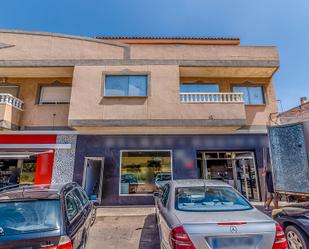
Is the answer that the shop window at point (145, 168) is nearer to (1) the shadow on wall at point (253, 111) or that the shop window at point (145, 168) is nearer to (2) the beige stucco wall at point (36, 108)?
(2) the beige stucco wall at point (36, 108)

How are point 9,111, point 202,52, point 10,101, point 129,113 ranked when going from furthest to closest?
point 202,52, point 10,101, point 9,111, point 129,113

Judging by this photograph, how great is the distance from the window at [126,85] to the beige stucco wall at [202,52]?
4.72 ft

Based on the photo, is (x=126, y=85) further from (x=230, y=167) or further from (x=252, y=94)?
(x=230, y=167)

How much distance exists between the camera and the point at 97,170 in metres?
10.9

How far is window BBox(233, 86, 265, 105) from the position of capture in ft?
36.5

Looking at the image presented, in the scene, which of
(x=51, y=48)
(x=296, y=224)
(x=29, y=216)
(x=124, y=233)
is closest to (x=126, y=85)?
(x=51, y=48)

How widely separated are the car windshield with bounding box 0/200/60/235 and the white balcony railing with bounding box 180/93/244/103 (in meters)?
7.87

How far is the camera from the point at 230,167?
1109 centimetres

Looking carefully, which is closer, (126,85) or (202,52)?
(126,85)

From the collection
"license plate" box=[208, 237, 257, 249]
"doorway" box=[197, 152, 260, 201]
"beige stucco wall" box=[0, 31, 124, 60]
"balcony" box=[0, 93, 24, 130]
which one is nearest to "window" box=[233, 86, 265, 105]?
"doorway" box=[197, 152, 260, 201]

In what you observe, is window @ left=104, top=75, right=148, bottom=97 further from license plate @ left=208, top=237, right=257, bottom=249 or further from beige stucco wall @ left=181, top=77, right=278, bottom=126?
license plate @ left=208, top=237, right=257, bottom=249

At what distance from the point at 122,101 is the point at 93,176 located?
452cm

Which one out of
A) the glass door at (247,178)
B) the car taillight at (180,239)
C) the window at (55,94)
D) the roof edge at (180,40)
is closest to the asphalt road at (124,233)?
the car taillight at (180,239)

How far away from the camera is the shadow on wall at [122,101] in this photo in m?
9.70
